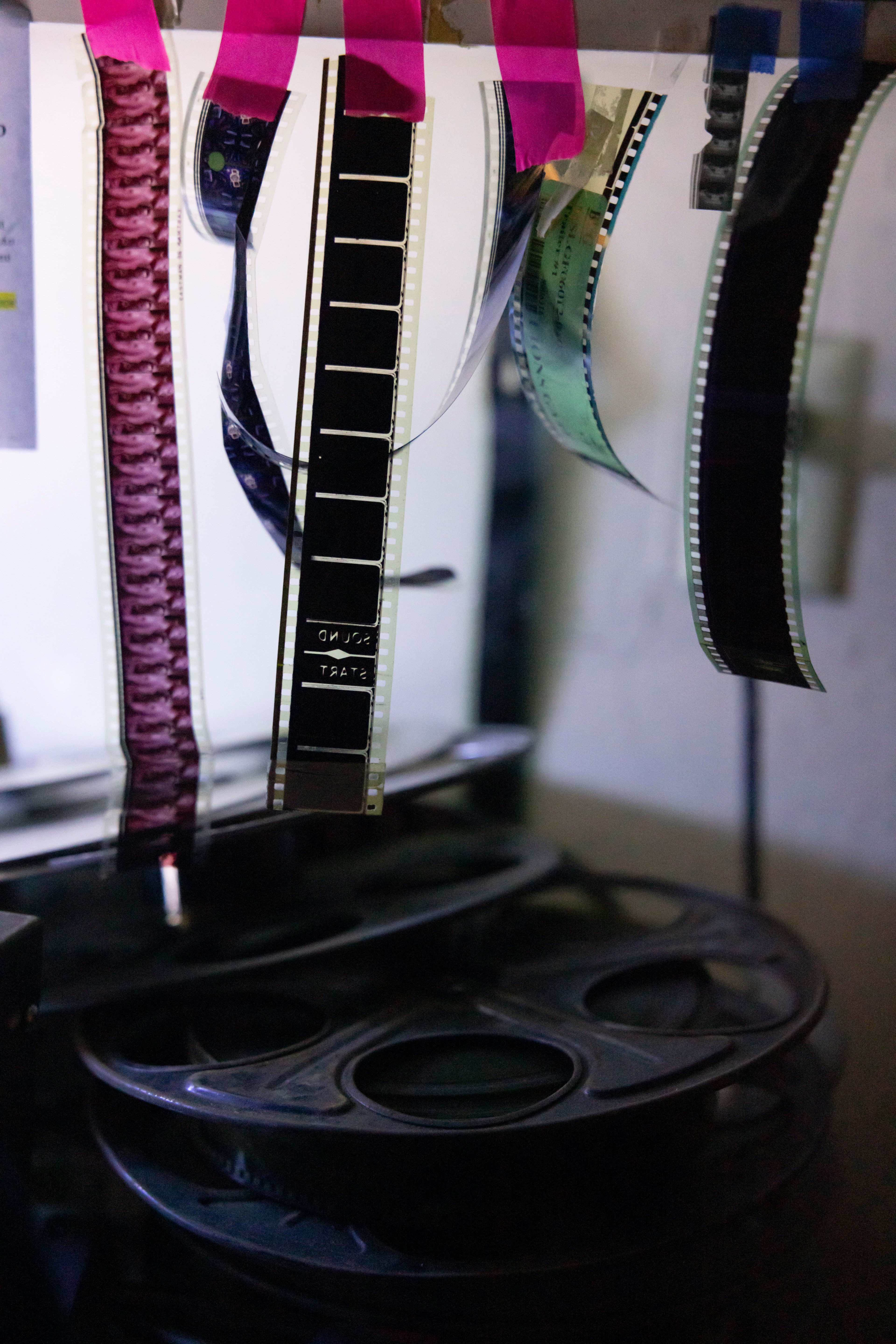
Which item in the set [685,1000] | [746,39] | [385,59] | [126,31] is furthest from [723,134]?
[685,1000]

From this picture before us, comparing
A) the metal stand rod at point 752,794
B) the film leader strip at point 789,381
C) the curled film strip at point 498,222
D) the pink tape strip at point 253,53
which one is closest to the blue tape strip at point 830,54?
the film leader strip at point 789,381

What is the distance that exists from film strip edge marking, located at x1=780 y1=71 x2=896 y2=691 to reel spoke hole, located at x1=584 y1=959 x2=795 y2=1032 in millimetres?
180

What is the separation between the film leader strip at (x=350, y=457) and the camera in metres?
0.42

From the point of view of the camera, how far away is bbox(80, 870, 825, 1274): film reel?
1.30ft

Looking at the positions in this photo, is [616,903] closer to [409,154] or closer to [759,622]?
[759,622]

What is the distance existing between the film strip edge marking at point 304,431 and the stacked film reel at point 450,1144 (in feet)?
0.44

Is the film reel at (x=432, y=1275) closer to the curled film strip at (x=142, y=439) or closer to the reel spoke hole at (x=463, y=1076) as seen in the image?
the reel spoke hole at (x=463, y=1076)

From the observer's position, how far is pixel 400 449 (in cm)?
43

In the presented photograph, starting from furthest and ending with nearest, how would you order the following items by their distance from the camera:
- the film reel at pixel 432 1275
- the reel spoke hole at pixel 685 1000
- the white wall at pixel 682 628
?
the white wall at pixel 682 628, the reel spoke hole at pixel 685 1000, the film reel at pixel 432 1275

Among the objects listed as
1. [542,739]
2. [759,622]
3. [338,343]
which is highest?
[338,343]

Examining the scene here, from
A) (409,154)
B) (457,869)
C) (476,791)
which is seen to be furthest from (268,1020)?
(409,154)

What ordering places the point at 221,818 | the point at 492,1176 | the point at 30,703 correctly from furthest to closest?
the point at 30,703 → the point at 221,818 → the point at 492,1176

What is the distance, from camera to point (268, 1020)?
0.51 metres

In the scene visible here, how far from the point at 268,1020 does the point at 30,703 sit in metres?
0.30
